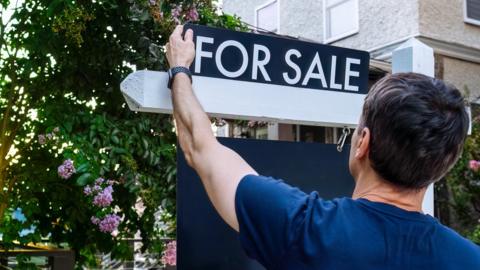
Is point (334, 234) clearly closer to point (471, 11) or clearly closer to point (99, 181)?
point (99, 181)

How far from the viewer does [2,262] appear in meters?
4.47

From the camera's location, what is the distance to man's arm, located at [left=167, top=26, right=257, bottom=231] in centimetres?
133

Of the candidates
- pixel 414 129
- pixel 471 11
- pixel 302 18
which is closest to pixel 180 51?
pixel 414 129

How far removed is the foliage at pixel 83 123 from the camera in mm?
3861

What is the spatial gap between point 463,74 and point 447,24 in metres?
0.87

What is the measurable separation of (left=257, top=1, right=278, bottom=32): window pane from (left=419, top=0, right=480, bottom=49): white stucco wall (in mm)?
3635

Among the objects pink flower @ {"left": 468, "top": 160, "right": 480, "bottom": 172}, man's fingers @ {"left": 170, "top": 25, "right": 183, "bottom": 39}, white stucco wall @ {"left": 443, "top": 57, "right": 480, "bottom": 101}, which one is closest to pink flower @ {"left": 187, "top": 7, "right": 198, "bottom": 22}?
man's fingers @ {"left": 170, "top": 25, "right": 183, "bottom": 39}

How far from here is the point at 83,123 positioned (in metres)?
4.00

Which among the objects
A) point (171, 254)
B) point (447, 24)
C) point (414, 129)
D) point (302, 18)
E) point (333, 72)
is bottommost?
point (171, 254)

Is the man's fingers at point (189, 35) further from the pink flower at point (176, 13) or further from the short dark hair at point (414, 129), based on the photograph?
the pink flower at point (176, 13)

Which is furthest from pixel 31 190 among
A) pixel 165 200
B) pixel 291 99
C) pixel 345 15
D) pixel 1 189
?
pixel 345 15

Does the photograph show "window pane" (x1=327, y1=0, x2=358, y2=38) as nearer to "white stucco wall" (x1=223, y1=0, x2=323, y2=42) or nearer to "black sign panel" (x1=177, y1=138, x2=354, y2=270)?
"white stucco wall" (x1=223, y1=0, x2=323, y2=42)

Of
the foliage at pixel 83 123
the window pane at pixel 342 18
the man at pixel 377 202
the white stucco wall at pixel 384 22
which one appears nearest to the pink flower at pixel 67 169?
the foliage at pixel 83 123

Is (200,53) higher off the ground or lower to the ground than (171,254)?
higher
